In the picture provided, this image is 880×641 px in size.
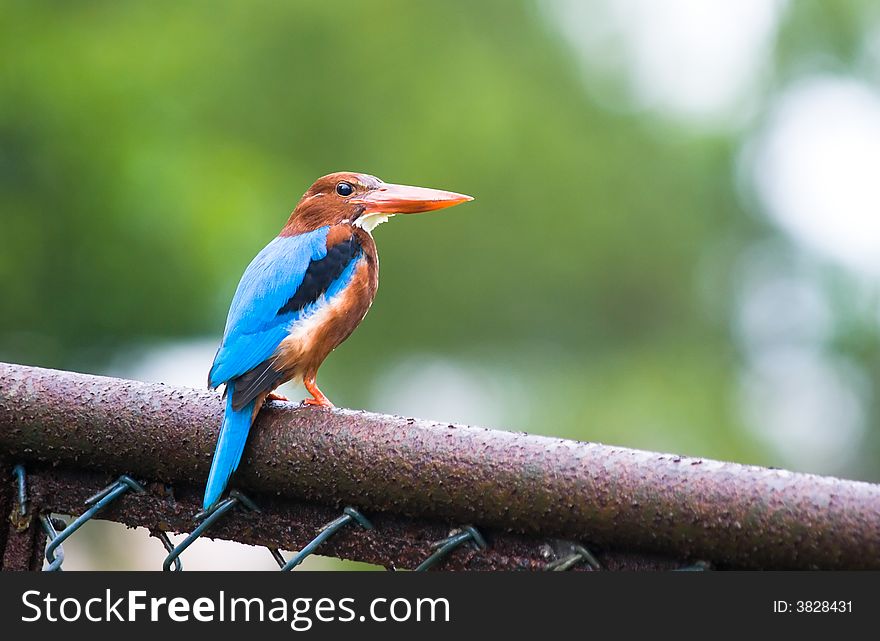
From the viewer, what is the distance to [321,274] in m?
2.15

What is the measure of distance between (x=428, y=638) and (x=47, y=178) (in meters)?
4.61

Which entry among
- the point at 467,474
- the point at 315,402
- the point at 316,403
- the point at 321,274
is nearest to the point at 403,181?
the point at 321,274

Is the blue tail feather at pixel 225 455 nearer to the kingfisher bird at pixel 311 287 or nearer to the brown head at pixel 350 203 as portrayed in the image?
the kingfisher bird at pixel 311 287

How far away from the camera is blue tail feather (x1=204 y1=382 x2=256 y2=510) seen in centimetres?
125

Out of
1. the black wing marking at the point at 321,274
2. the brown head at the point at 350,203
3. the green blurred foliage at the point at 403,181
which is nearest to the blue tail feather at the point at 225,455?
the black wing marking at the point at 321,274

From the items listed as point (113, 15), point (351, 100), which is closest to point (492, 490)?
point (113, 15)

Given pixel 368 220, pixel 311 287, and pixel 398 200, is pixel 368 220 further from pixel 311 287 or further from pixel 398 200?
pixel 311 287

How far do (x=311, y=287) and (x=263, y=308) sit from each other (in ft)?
0.42

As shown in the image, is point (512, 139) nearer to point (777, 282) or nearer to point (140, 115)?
point (777, 282)

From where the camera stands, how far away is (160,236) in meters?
4.95

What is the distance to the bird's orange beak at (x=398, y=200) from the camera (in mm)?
2193

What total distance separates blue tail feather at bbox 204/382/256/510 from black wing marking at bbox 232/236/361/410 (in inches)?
13.7

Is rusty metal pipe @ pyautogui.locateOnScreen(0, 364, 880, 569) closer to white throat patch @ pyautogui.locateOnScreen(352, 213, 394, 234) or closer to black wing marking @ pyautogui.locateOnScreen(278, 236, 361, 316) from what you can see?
black wing marking @ pyautogui.locateOnScreen(278, 236, 361, 316)

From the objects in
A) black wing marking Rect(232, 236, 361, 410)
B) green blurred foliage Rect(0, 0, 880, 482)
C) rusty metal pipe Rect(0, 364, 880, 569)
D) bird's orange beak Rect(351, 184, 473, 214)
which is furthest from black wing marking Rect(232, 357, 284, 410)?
green blurred foliage Rect(0, 0, 880, 482)
